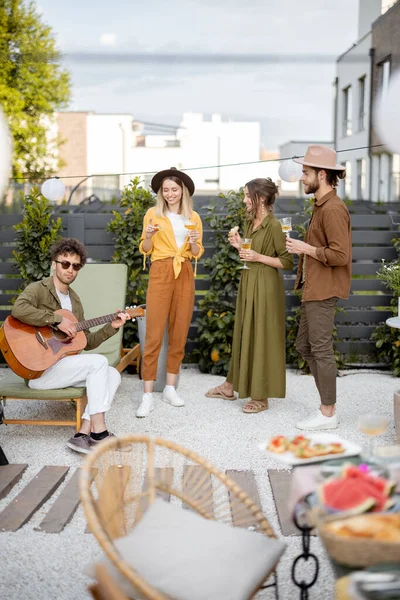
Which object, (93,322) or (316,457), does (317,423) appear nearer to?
(93,322)

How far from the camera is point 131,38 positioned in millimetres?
19469

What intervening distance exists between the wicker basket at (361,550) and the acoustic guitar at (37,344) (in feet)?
9.61

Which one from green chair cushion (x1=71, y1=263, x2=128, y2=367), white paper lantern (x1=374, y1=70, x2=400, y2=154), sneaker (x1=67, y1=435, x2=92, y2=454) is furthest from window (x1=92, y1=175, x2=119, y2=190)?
white paper lantern (x1=374, y1=70, x2=400, y2=154)

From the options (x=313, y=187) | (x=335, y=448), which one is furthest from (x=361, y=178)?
(x=335, y=448)

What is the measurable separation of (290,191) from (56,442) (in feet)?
124

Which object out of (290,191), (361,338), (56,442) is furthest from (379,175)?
(290,191)

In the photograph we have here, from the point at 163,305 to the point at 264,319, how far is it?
0.79 meters

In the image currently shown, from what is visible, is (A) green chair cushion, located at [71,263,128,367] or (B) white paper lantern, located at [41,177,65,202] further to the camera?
(B) white paper lantern, located at [41,177,65,202]

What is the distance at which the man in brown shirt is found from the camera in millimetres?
4617

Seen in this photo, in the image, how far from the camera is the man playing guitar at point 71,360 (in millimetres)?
4340

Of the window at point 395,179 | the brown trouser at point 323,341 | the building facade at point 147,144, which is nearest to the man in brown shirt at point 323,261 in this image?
the brown trouser at point 323,341

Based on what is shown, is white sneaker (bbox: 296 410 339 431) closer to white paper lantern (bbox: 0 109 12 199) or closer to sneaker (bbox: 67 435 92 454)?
sneaker (bbox: 67 435 92 454)

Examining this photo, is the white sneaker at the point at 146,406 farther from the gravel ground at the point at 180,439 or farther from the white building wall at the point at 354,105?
the white building wall at the point at 354,105

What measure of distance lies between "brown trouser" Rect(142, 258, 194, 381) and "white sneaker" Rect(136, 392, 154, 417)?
0.51 feet
